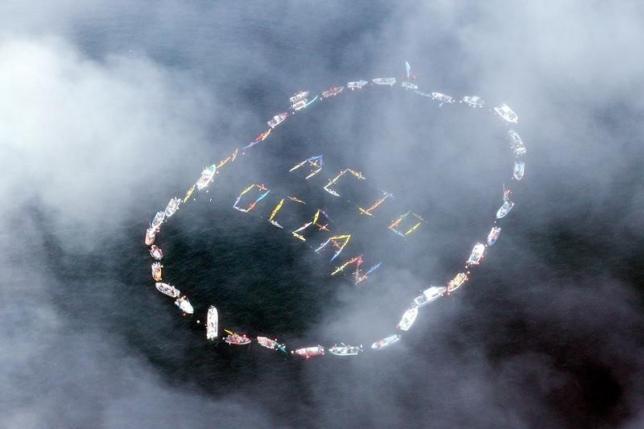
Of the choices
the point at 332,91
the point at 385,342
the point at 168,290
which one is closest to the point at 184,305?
the point at 168,290

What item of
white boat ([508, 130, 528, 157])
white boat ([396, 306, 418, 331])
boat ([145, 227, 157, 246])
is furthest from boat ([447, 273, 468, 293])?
boat ([145, 227, 157, 246])

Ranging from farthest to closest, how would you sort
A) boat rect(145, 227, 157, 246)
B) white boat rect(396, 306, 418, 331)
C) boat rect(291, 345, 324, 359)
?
boat rect(145, 227, 157, 246) < white boat rect(396, 306, 418, 331) < boat rect(291, 345, 324, 359)

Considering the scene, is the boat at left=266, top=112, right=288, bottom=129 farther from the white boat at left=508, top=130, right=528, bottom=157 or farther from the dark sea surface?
the white boat at left=508, top=130, right=528, bottom=157

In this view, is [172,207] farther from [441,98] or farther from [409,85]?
[441,98]

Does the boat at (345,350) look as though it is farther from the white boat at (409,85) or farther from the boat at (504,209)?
the white boat at (409,85)

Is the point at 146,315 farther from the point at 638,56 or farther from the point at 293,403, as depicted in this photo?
the point at 638,56

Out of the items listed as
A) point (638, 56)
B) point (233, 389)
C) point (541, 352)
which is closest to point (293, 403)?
point (233, 389)
